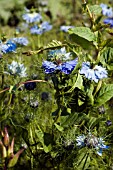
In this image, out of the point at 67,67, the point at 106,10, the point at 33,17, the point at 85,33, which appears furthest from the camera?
the point at 33,17

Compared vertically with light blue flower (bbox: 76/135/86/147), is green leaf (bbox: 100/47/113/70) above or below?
above

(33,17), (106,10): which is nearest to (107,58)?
(106,10)

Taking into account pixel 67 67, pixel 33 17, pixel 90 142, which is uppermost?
pixel 33 17

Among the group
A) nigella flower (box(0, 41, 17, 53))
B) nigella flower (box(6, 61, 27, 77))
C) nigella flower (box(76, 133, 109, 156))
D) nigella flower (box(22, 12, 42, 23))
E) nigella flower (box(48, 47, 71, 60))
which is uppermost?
nigella flower (box(22, 12, 42, 23))

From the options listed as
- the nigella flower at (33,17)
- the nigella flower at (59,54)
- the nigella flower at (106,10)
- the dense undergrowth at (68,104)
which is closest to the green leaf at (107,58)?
the dense undergrowth at (68,104)

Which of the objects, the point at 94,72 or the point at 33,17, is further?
the point at 33,17

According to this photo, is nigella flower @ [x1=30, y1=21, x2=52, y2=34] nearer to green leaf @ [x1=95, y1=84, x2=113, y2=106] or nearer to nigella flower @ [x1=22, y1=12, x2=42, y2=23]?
nigella flower @ [x1=22, y1=12, x2=42, y2=23]

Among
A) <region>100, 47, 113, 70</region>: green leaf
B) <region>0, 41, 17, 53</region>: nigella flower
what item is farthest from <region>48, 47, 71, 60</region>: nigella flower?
<region>0, 41, 17, 53</region>: nigella flower

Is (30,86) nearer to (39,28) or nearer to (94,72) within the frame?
(94,72)
